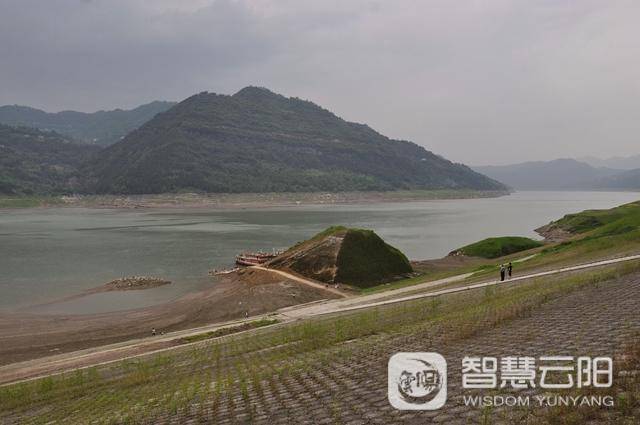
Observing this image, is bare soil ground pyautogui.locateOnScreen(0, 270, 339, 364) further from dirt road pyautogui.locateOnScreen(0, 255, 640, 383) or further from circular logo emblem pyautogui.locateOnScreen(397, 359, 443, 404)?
circular logo emblem pyautogui.locateOnScreen(397, 359, 443, 404)

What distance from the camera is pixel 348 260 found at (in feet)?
168

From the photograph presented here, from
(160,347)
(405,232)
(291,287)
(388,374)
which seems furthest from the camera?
(405,232)

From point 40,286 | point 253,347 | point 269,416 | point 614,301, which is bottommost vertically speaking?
point 40,286

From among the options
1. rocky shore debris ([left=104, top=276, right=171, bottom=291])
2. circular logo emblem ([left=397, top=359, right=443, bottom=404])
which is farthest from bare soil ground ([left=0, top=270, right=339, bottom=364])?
circular logo emblem ([left=397, top=359, right=443, bottom=404])

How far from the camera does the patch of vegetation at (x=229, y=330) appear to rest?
28845 millimetres

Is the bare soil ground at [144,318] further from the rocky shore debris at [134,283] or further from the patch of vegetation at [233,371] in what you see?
the patch of vegetation at [233,371]

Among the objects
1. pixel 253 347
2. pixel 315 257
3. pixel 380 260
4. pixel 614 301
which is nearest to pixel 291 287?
pixel 315 257

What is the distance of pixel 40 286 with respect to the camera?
179 feet

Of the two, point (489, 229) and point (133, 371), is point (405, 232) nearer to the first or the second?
point (489, 229)

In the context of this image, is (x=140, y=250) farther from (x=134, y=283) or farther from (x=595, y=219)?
(x=595, y=219)

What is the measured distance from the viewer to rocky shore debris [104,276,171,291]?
5419cm

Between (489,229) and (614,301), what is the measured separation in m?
106

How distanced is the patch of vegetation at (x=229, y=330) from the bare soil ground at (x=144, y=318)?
7.15 m

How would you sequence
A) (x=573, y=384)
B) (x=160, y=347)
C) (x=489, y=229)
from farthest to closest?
(x=489, y=229)
(x=160, y=347)
(x=573, y=384)
